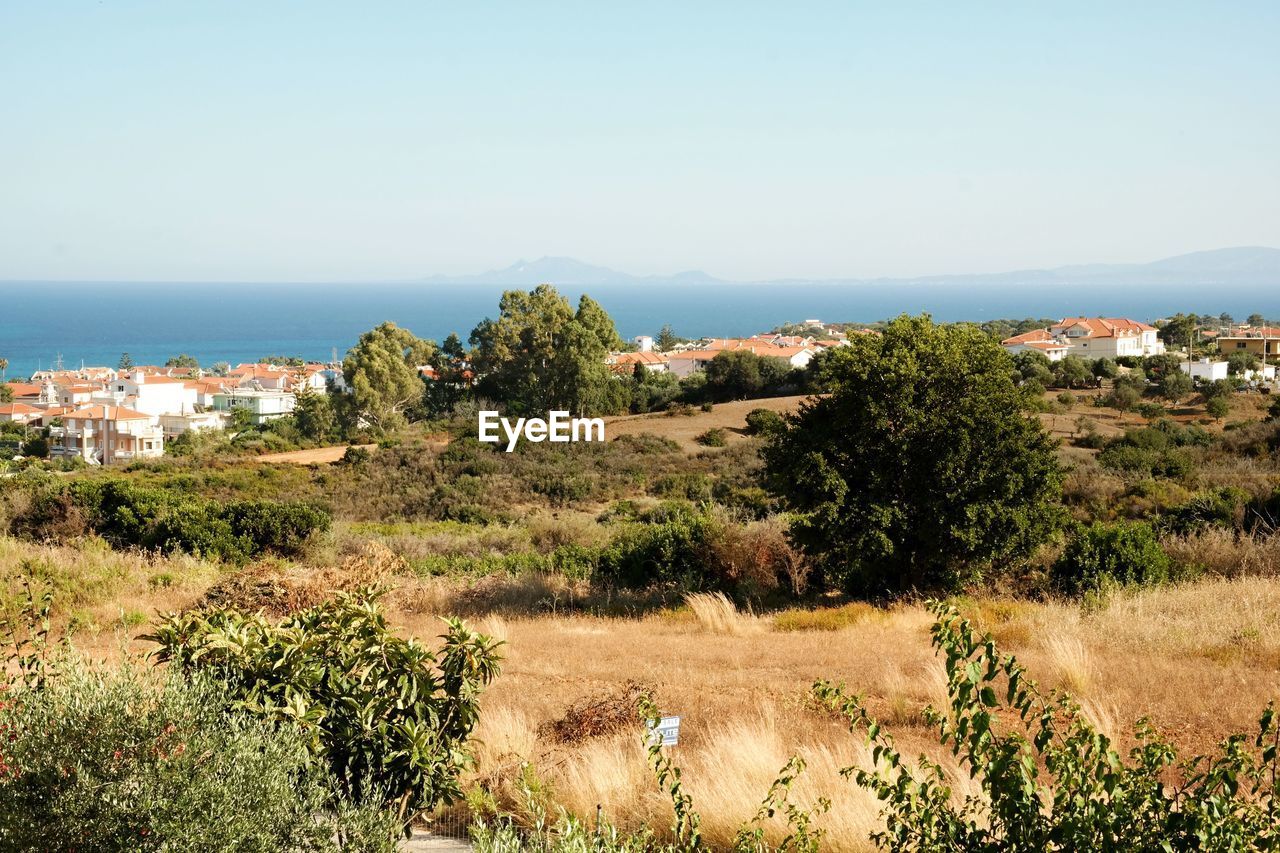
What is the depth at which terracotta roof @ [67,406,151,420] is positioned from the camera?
68688 mm

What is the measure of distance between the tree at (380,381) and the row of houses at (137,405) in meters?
7.56

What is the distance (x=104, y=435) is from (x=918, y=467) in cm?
6545

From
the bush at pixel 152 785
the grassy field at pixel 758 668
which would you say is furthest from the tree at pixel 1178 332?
the bush at pixel 152 785

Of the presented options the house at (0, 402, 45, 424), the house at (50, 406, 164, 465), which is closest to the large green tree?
the house at (50, 406, 164, 465)

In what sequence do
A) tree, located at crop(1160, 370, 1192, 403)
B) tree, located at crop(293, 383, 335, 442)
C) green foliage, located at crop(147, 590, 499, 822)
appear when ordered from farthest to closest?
tree, located at crop(293, 383, 335, 442)
tree, located at crop(1160, 370, 1192, 403)
green foliage, located at crop(147, 590, 499, 822)

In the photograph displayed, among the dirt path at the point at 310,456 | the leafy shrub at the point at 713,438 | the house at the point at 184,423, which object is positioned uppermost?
the leafy shrub at the point at 713,438

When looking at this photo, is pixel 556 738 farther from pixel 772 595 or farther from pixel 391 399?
pixel 391 399

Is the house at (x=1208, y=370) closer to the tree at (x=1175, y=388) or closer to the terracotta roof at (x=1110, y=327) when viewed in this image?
the tree at (x=1175, y=388)

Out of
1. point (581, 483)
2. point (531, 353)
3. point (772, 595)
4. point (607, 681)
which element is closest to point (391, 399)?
point (531, 353)

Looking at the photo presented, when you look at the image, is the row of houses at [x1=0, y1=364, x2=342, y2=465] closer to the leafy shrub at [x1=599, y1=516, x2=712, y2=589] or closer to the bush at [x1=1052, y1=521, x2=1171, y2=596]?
the leafy shrub at [x1=599, y1=516, x2=712, y2=589]

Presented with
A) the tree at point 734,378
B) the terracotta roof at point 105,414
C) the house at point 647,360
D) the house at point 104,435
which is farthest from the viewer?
the house at point 647,360

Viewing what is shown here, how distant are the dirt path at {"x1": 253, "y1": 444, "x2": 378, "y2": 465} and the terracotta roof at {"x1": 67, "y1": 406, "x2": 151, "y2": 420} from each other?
88.3ft

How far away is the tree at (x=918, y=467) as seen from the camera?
13.6 m

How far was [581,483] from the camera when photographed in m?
33.7
